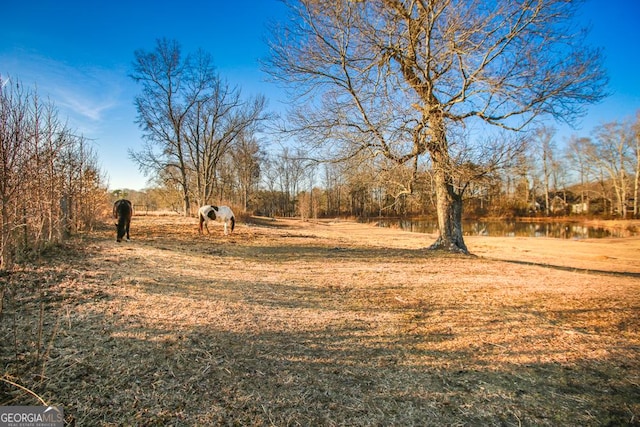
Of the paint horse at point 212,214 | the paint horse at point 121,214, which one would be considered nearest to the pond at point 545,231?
the paint horse at point 212,214

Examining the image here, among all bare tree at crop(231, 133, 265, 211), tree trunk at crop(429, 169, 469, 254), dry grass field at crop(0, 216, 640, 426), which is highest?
bare tree at crop(231, 133, 265, 211)

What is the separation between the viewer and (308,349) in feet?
9.79

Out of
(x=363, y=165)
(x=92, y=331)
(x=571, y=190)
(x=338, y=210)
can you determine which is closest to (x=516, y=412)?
(x=92, y=331)

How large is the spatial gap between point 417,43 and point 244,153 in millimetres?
24790

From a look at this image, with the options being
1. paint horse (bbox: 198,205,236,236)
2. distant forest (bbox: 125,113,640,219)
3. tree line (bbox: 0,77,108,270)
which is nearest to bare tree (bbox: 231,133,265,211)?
distant forest (bbox: 125,113,640,219)

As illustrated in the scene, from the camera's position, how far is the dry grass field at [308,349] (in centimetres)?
214

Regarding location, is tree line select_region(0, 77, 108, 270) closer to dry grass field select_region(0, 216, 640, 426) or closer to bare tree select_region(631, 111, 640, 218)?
dry grass field select_region(0, 216, 640, 426)

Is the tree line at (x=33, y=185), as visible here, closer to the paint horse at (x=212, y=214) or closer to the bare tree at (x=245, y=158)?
the paint horse at (x=212, y=214)

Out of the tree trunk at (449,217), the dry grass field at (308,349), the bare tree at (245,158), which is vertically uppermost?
the bare tree at (245,158)

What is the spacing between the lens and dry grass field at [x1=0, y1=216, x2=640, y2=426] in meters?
2.14

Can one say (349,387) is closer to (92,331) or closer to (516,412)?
(516,412)

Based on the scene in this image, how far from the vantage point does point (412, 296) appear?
15.9 ft

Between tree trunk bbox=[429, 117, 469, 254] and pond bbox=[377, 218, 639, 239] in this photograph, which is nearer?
tree trunk bbox=[429, 117, 469, 254]

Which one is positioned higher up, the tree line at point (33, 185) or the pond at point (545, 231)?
the tree line at point (33, 185)
